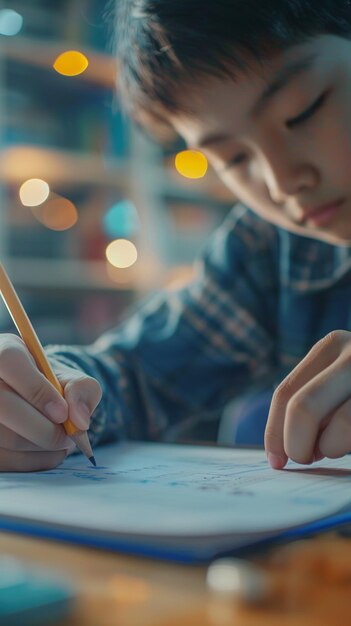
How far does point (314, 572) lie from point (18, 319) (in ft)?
0.93

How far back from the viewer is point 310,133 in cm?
65

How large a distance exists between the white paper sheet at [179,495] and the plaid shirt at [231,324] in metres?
0.36

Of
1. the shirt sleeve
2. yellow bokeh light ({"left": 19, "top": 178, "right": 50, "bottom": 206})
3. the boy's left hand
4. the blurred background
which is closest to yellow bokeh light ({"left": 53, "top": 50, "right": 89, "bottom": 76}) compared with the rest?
the blurred background

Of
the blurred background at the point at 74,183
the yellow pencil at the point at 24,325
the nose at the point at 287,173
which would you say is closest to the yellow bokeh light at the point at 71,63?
the blurred background at the point at 74,183

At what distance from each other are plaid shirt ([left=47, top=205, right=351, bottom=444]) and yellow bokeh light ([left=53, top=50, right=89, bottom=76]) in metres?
1.32

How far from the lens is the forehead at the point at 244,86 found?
2.09 ft

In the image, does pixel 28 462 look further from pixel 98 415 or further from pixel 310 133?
pixel 310 133

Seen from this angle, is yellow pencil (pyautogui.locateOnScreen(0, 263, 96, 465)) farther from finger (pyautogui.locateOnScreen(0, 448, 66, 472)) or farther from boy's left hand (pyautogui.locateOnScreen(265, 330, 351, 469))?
boy's left hand (pyautogui.locateOnScreen(265, 330, 351, 469))

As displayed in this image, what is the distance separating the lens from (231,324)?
95cm

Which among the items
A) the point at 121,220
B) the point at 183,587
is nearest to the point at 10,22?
the point at 121,220

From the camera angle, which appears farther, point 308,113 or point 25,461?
point 308,113

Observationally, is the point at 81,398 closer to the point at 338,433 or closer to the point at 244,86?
the point at 338,433

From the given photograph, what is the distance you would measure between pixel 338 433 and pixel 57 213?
181cm

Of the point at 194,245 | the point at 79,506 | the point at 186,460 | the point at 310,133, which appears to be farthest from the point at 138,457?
the point at 194,245
